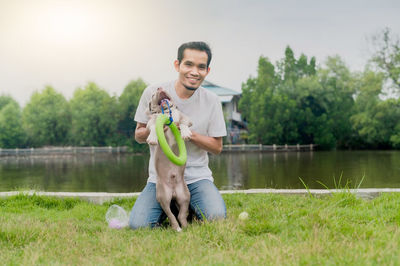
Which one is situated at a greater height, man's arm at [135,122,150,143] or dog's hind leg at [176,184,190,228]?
man's arm at [135,122,150,143]

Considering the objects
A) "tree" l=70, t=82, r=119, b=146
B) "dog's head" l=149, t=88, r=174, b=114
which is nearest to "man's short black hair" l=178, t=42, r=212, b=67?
"dog's head" l=149, t=88, r=174, b=114

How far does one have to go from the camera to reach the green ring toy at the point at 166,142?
327cm

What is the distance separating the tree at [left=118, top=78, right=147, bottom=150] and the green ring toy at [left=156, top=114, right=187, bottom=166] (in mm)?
36982

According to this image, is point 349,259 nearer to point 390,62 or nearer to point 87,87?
point 390,62

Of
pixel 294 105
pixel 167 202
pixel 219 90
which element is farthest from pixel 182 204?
pixel 219 90

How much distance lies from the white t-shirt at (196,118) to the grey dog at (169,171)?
348 mm

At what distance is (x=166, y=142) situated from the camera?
3.34 metres

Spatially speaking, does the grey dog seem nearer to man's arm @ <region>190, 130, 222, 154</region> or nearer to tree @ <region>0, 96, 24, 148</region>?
man's arm @ <region>190, 130, 222, 154</region>

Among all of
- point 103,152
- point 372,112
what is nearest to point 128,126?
point 103,152

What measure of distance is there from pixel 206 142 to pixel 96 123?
129 ft

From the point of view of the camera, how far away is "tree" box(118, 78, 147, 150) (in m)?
40.6

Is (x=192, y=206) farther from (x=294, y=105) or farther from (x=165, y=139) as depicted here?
(x=294, y=105)

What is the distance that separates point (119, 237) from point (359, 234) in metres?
1.95

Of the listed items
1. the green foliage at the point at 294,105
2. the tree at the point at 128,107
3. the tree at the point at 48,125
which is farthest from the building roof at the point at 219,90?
the tree at the point at 48,125
